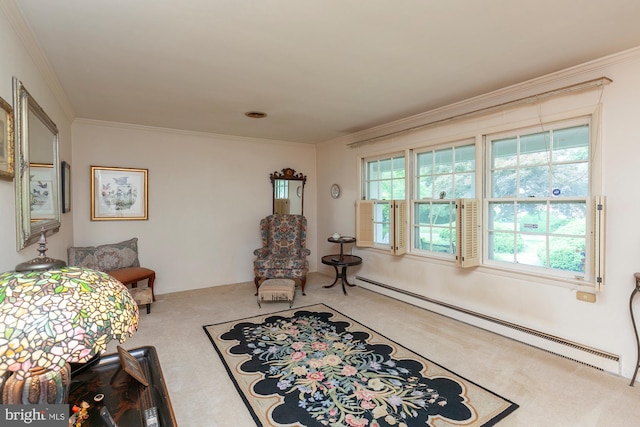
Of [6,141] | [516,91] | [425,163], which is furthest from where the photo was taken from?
[425,163]

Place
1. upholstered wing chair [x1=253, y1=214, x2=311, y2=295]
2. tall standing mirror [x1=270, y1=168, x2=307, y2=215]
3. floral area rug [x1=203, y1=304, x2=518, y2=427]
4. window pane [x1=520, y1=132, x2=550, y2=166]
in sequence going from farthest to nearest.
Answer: tall standing mirror [x1=270, y1=168, x2=307, y2=215]
upholstered wing chair [x1=253, y1=214, x2=311, y2=295]
window pane [x1=520, y1=132, x2=550, y2=166]
floral area rug [x1=203, y1=304, x2=518, y2=427]

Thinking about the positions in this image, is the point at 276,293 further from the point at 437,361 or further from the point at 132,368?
the point at 132,368

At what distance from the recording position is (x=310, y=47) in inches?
88.6

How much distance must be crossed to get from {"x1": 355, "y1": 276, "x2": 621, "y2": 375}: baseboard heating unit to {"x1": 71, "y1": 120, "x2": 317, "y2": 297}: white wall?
2.73m

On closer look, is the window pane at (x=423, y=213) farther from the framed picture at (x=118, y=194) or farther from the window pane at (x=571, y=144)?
the framed picture at (x=118, y=194)

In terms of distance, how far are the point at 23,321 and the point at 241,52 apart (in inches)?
82.9

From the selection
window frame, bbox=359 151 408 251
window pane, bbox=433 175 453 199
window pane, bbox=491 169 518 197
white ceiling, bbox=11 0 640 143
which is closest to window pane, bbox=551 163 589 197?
window pane, bbox=491 169 518 197

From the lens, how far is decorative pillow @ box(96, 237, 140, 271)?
3.91 metres

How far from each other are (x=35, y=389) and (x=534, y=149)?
12.1ft

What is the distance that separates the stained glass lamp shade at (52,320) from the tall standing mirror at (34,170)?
4.44 ft

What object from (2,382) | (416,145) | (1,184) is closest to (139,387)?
(2,382)

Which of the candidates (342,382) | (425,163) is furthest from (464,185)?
(342,382)

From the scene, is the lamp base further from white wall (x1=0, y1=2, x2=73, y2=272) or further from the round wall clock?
the round wall clock

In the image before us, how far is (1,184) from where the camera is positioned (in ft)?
5.38
